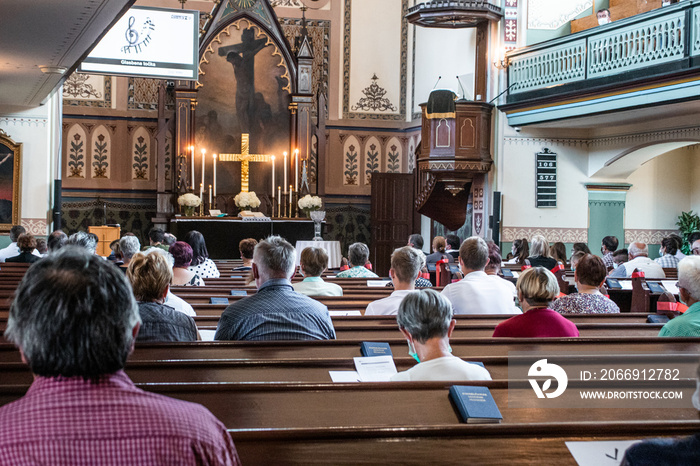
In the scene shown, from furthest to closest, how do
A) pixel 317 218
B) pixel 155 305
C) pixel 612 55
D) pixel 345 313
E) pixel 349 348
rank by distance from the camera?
pixel 317 218 → pixel 612 55 → pixel 345 313 → pixel 155 305 → pixel 349 348

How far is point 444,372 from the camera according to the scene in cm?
260

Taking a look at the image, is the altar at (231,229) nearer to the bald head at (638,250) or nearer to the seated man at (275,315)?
the bald head at (638,250)

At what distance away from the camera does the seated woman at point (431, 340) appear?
2598 millimetres

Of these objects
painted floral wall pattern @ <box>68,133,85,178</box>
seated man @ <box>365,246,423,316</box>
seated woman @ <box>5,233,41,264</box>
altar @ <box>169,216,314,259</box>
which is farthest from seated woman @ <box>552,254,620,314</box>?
painted floral wall pattern @ <box>68,133,85,178</box>

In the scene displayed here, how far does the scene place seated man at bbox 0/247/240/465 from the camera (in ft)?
4.43

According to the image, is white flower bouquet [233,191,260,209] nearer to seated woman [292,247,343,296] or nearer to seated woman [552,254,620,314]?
seated woman [292,247,343,296]

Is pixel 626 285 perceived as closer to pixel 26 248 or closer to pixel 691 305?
pixel 691 305

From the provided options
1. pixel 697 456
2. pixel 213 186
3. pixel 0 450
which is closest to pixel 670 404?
pixel 697 456

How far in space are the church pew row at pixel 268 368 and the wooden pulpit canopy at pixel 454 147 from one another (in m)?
9.44

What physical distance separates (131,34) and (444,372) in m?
7.89

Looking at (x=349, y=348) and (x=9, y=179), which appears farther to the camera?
(x=9, y=179)

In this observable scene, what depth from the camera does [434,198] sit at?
1298 cm

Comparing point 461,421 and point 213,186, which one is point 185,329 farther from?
point 213,186

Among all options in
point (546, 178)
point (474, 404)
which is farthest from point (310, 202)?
point (474, 404)
